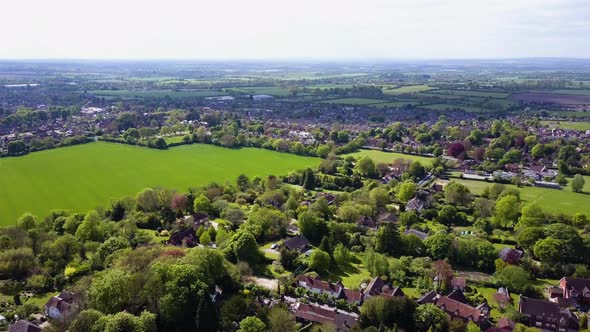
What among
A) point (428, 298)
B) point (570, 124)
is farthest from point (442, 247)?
point (570, 124)

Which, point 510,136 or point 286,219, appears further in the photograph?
point 510,136

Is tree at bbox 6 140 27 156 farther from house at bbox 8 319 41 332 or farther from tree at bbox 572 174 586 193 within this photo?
tree at bbox 572 174 586 193

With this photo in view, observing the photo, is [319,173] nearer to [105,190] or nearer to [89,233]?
[105,190]

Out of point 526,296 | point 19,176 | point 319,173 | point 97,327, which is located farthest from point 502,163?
point 19,176

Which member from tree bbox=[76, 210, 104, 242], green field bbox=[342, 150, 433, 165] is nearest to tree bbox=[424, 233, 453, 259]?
tree bbox=[76, 210, 104, 242]

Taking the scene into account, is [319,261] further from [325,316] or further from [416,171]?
[416,171]

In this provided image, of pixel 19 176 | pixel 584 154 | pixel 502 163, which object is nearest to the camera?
pixel 19 176
